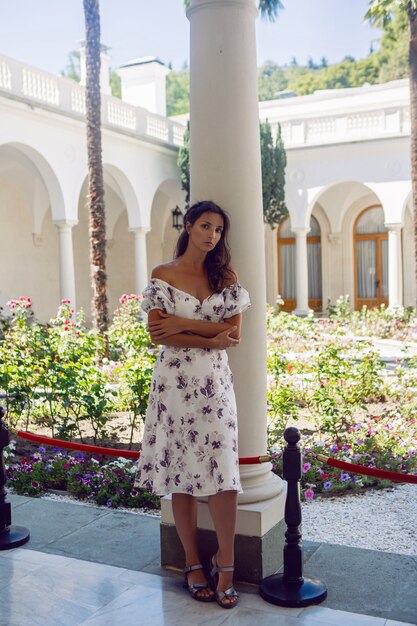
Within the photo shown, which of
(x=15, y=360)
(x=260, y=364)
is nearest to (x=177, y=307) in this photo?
(x=260, y=364)

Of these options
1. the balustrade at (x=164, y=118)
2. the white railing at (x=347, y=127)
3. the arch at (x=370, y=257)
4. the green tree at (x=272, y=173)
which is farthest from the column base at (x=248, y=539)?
the arch at (x=370, y=257)

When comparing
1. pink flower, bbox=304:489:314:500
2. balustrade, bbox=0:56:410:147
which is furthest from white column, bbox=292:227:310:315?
pink flower, bbox=304:489:314:500

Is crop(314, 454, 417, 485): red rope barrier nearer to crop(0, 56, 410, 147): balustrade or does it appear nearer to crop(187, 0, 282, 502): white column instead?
crop(187, 0, 282, 502): white column

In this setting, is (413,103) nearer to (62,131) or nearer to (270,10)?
(270,10)

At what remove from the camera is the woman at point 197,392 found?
3117 mm

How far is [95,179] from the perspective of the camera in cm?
1377

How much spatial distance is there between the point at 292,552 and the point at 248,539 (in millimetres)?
229

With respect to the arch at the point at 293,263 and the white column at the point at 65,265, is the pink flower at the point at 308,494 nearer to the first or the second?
the white column at the point at 65,265

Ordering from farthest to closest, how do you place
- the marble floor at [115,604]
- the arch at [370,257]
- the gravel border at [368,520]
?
the arch at [370,257]
the gravel border at [368,520]
the marble floor at [115,604]

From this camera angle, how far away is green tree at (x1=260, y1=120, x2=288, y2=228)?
18.5 meters

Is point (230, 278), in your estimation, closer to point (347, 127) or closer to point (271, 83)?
point (347, 127)

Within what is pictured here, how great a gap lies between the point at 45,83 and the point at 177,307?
13.0m

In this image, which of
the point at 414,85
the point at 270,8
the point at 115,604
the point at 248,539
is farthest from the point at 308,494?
the point at 270,8

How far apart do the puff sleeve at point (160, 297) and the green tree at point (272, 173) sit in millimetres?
15598
